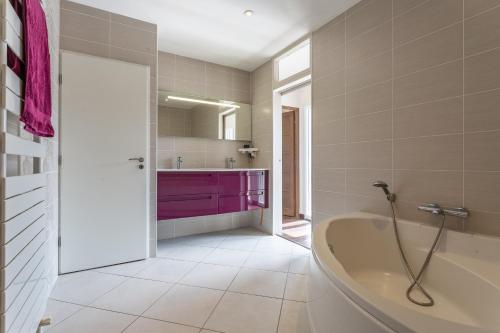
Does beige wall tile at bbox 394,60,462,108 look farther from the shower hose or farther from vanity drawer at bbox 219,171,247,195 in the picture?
vanity drawer at bbox 219,171,247,195

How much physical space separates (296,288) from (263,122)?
2.12 metres

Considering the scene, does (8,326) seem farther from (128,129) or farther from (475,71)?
(475,71)

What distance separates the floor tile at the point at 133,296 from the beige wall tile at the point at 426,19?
252cm

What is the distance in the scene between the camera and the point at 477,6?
1381 millimetres

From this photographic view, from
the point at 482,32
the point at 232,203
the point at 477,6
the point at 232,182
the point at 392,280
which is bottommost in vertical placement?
the point at 392,280

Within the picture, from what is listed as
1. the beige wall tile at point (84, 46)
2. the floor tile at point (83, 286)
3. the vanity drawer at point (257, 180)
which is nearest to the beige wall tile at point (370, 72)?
the vanity drawer at point (257, 180)

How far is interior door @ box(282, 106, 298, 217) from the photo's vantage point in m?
4.21

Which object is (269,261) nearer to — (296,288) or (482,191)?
(296,288)

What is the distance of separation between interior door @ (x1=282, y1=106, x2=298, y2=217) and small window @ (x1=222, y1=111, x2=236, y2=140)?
1178 mm

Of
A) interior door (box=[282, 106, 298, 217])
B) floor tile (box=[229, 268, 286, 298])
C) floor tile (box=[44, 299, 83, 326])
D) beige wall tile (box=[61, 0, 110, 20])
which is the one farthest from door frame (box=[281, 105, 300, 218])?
floor tile (box=[44, 299, 83, 326])

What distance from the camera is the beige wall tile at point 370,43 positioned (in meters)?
1.85

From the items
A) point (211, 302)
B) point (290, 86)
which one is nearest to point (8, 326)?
point (211, 302)

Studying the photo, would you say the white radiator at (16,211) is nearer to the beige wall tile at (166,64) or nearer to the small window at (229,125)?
the beige wall tile at (166,64)

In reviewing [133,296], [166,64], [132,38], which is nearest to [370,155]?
[133,296]
